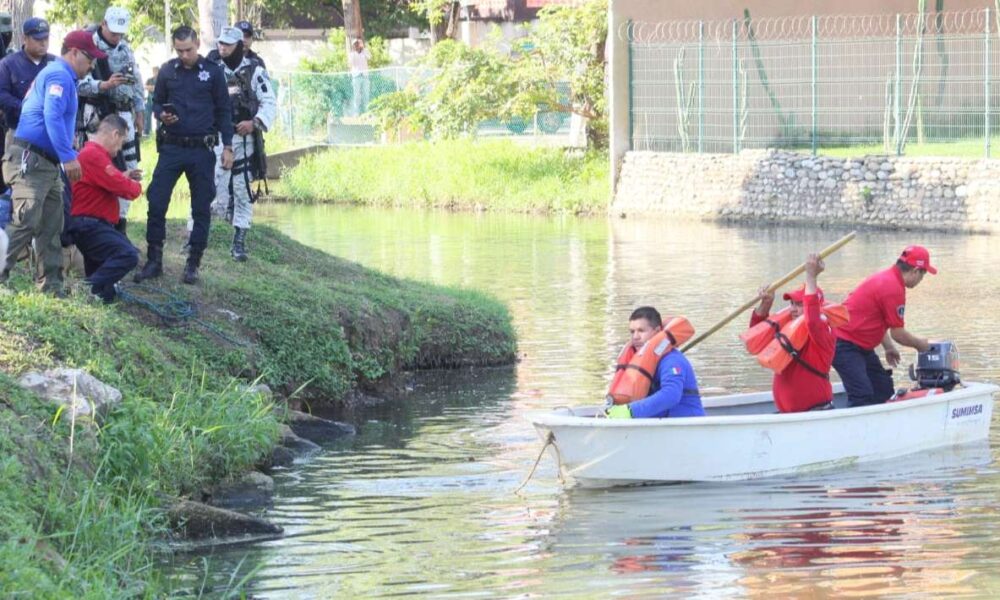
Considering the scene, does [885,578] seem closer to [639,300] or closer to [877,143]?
[639,300]

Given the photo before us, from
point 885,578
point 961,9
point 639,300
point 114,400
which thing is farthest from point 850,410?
point 961,9

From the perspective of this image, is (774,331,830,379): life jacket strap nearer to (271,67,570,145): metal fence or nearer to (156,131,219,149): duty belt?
(156,131,219,149): duty belt

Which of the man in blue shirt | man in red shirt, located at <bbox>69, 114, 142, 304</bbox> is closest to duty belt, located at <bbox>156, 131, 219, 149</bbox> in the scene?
man in red shirt, located at <bbox>69, 114, 142, 304</bbox>

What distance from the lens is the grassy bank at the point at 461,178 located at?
3297 cm

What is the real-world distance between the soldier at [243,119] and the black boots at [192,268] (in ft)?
4.00

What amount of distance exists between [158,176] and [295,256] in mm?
3324

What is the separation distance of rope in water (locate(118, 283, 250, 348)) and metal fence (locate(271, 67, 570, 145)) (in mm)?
26221

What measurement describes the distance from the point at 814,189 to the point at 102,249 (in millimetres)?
18187

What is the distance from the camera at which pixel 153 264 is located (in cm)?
1362

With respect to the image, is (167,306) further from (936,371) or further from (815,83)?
(815,83)

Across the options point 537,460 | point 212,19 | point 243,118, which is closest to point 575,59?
point 212,19

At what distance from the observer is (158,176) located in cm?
1351

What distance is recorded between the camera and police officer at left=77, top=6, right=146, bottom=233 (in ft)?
45.0

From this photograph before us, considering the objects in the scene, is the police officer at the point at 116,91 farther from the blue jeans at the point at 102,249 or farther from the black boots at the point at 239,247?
the black boots at the point at 239,247
